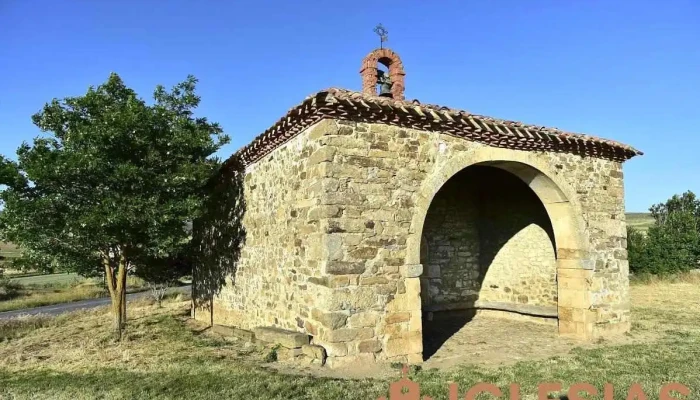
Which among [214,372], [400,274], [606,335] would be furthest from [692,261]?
[214,372]

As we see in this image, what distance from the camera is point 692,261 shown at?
824 inches

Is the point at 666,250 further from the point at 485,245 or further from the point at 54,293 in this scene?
the point at 54,293

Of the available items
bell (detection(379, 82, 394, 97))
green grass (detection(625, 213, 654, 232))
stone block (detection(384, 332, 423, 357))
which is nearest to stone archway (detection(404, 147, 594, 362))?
stone block (detection(384, 332, 423, 357))

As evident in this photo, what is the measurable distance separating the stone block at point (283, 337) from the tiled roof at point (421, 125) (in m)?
3.09

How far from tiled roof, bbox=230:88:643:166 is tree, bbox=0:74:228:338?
1.45 m

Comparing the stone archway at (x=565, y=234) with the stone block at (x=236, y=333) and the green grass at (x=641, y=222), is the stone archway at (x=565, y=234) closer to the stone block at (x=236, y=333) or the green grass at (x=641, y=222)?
the stone block at (x=236, y=333)

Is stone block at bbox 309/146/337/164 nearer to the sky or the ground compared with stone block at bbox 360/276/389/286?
nearer to the sky

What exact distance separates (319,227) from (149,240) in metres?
3.98

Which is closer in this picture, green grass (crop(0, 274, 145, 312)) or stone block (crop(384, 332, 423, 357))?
stone block (crop(384, 332, 423, 357))

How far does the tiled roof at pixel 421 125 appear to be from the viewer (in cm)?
643

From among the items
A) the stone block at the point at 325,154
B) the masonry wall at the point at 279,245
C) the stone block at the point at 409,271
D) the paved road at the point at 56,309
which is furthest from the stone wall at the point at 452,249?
the paved road at the point at 56,309

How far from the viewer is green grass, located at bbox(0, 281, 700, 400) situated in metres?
5.52

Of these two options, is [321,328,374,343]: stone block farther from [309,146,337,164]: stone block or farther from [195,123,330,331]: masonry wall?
[309,146,337,164]: stone block

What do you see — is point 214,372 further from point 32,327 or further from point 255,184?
point 32,327
